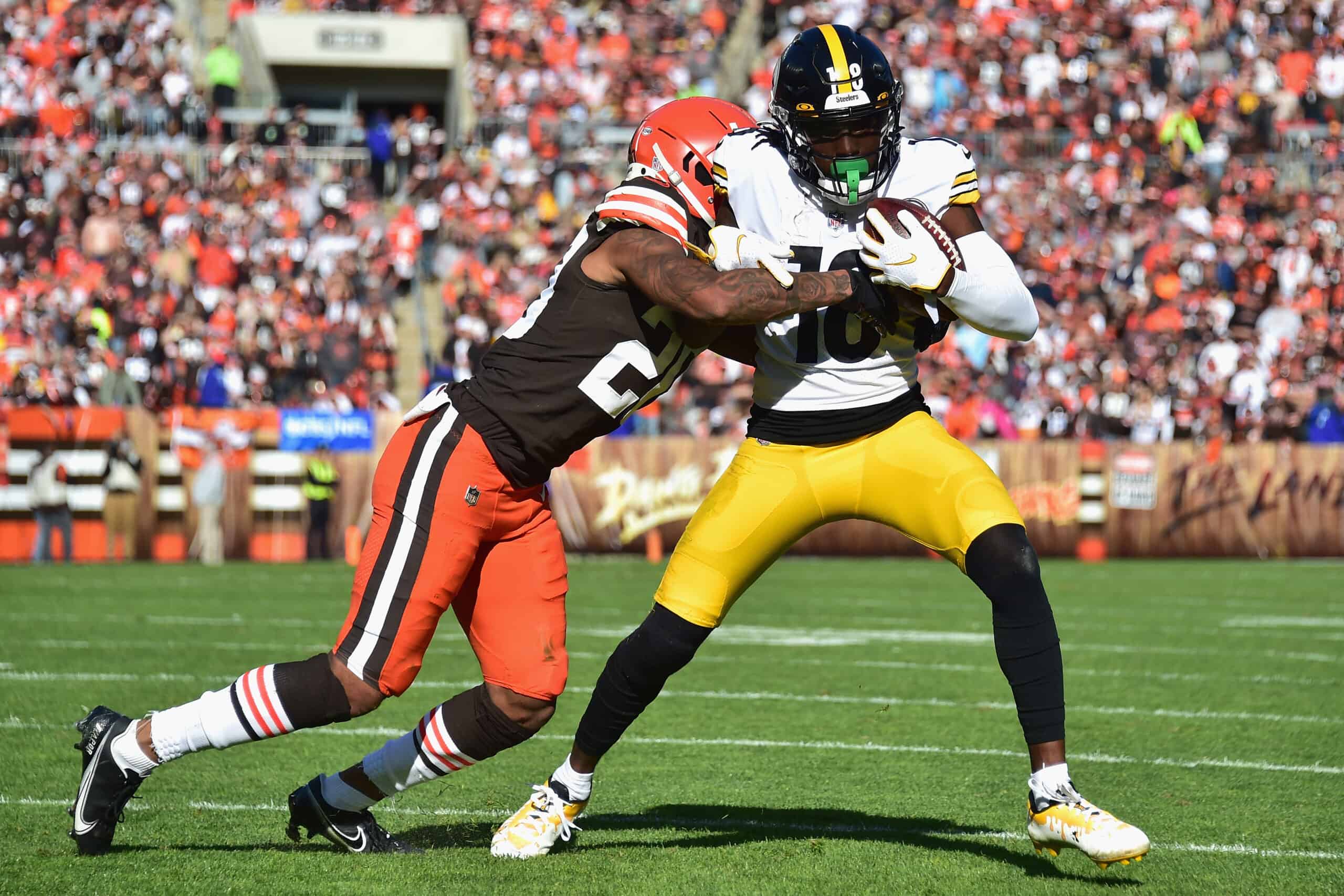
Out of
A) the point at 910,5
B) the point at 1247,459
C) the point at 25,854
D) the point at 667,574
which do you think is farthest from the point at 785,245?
the point at 910,5

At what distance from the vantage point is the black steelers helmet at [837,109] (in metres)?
4.04

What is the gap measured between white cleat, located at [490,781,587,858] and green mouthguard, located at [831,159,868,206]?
5.62 feet

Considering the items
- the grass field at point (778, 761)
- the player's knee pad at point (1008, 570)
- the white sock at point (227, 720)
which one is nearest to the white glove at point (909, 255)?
the player's knee pad at point (1008, 570)

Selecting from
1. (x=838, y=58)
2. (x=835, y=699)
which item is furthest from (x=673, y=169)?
(x=835, y=699)

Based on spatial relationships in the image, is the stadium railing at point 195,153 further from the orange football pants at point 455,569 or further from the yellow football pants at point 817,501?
the yellow football pants at point 817,501

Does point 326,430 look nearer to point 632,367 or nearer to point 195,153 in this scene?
point 195,153

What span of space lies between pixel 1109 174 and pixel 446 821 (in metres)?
17.0

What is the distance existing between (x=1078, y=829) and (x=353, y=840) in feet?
6.01

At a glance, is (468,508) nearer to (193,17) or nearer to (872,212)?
(872,212)

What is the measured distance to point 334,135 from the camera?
21125 mm

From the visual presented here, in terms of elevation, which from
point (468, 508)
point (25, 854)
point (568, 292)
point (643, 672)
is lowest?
point (25, 854)

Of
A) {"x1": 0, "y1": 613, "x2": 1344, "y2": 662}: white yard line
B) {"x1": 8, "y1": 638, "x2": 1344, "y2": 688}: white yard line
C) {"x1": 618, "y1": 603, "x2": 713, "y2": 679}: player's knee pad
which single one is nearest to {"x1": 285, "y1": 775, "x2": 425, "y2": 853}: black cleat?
{"x1": 618, "y1": 603, "x2": 713, "y2": 679}: player's knee pad

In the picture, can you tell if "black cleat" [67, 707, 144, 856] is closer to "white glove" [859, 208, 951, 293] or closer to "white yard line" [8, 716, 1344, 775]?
"white yard line" [8, 716, 1344, 775]

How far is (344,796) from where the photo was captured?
4281 mm
